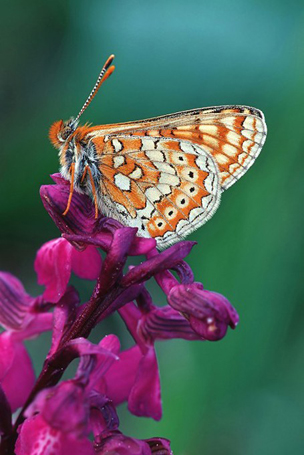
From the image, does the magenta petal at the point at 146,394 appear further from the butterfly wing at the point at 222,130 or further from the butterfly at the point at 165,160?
the butterfly wing at the point at 222,130

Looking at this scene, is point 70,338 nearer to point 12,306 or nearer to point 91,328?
point 91,328

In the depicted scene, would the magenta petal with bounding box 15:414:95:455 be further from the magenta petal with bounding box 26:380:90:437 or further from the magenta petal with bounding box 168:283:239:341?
the magenta petal with bounding box 168:283:239:341

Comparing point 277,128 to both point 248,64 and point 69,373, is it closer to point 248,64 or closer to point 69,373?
point 248,64

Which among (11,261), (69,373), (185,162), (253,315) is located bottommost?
(69,373)

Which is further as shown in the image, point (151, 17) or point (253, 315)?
point (151, 17)

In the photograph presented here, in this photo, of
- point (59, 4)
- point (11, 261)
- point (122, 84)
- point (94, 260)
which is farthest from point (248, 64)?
point (94, 260)

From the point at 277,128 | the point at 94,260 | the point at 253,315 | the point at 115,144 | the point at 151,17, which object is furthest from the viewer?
the point at 151,17
